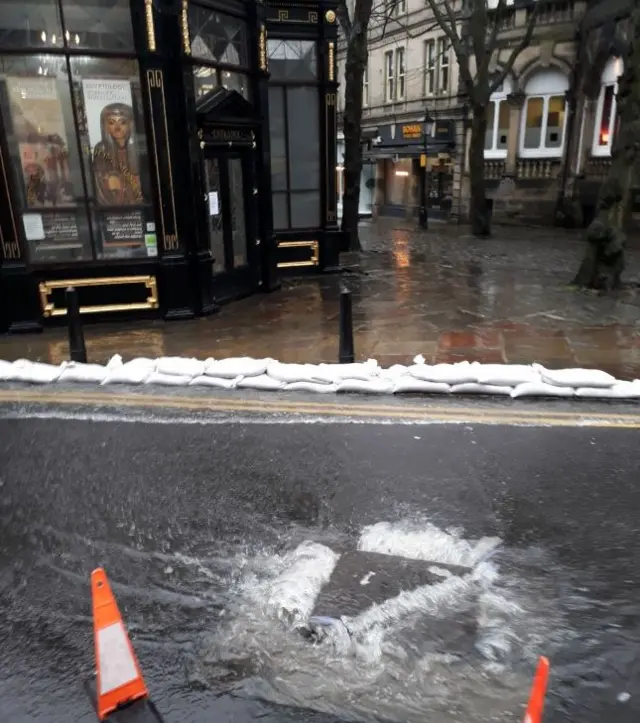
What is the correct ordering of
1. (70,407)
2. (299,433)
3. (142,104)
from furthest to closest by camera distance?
1. (142,104)
2. (70,407)
3. (299,433)

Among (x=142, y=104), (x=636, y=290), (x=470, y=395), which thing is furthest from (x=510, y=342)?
(x=142, y=104)

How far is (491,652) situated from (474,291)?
28.8 feet

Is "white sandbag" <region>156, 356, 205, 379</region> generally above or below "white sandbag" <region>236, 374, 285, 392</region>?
above

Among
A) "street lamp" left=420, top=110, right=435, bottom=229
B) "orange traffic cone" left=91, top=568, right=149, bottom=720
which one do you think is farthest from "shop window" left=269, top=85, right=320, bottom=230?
"street lamp" left=420, top=110, right=435, bottom=229

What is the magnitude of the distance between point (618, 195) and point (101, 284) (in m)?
8.09

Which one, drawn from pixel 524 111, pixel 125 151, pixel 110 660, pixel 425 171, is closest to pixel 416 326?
pixel 125 151

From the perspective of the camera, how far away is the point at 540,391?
593 cm

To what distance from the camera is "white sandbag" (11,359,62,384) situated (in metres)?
6.73

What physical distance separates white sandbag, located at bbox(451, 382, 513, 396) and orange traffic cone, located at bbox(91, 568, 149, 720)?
4.17m

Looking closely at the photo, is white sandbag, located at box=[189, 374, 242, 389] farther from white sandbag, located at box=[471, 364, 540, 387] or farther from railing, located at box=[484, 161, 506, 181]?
railing, located at box=[484, 161, 506, 181]

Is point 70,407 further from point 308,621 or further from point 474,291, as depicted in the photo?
point 474,291

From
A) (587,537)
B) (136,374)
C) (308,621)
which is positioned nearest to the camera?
(308,621)

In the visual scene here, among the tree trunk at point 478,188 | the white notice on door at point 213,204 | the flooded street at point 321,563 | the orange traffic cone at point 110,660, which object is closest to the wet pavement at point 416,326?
the white notice on door at point 213,204

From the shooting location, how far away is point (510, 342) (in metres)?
7.86
